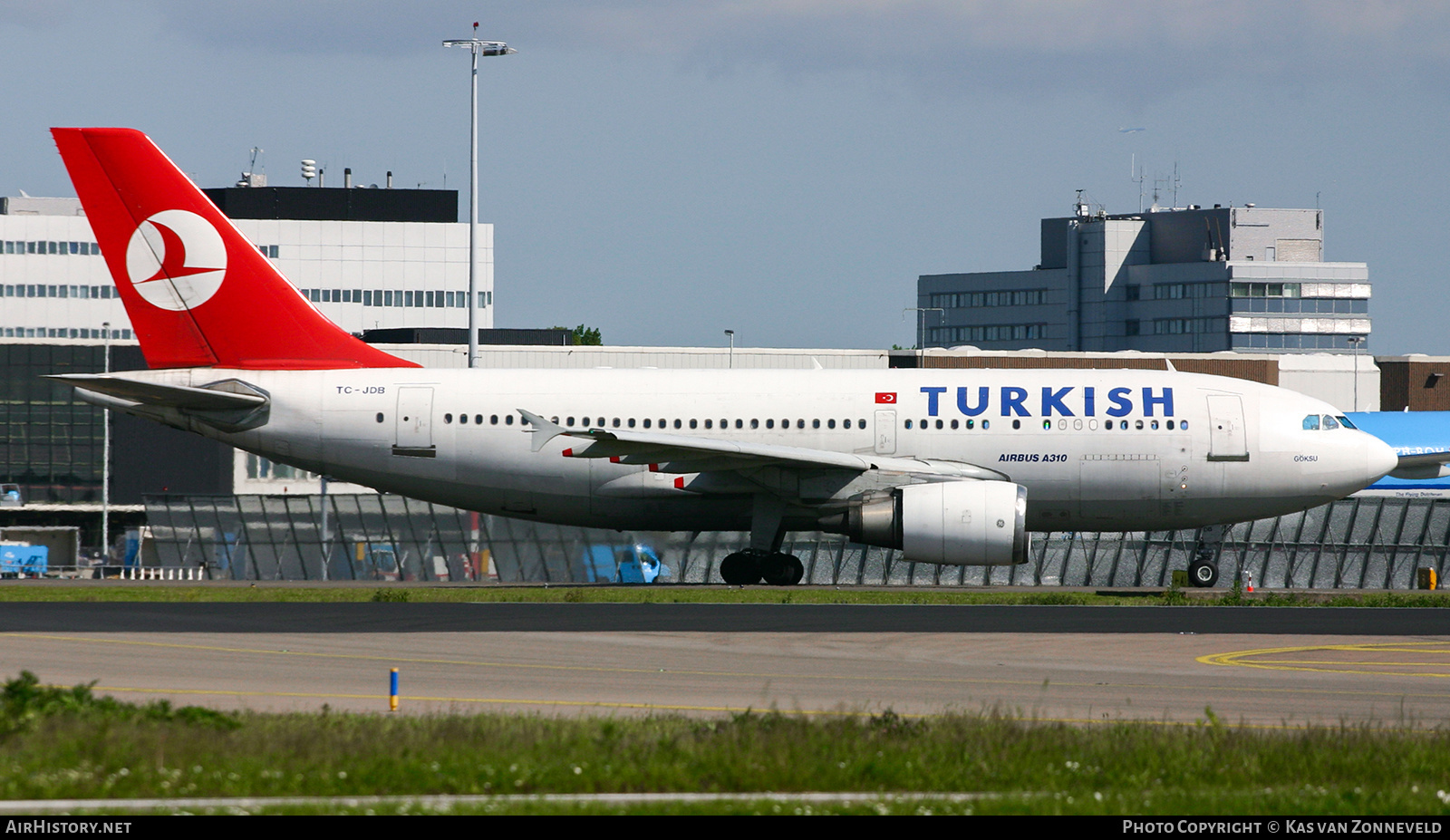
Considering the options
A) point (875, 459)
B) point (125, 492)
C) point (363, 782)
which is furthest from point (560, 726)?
point (125, 492)

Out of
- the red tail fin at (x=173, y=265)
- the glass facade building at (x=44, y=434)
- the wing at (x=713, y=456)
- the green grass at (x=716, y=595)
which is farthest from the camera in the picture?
the glass facade building at (x=44, y=434)

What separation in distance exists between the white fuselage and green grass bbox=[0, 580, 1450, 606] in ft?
6.46

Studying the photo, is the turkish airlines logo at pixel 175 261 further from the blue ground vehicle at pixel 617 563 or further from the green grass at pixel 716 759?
the green grass at pixel 716 759

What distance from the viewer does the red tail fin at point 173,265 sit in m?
35.5

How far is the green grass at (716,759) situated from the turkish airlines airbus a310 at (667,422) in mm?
19776

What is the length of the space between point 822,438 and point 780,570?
3.05 metres

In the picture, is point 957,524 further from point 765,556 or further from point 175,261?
point 175,261

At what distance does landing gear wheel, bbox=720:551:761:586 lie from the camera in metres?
35.6

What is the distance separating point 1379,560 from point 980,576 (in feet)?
34.6

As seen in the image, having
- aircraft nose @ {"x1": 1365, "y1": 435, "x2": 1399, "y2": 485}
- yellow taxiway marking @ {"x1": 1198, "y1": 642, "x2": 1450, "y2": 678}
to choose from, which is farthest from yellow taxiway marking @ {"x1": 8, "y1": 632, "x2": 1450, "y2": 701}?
aircraft nose @ {"x1": 1365, "y1": 435, "x2": 1399, "y2": 485}

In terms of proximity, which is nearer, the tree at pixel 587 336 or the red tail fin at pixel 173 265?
the red tail fin at pixel 173 265

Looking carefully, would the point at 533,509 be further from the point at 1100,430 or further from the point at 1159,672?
the point at 1159,672

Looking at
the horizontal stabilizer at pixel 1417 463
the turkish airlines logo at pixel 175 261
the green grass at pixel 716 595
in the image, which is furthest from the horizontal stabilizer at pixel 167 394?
the horizontal stabilizer at pixel 1417 463

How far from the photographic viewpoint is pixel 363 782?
1189 centimetres
